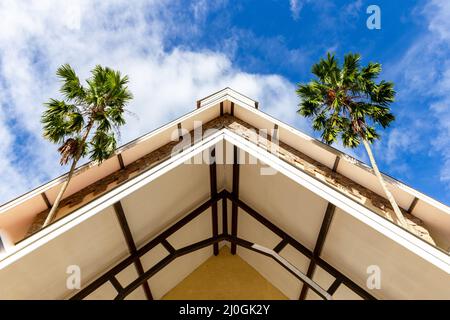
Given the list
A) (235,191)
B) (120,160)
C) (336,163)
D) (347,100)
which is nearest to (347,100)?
(347,100)

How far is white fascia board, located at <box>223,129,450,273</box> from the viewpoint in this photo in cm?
406

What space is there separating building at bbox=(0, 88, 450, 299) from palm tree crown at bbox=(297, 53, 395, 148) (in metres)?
1.03

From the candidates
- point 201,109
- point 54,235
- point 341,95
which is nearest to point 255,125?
point 201,109

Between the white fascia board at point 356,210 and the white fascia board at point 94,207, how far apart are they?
97 cm

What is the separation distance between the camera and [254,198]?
8.04 meters

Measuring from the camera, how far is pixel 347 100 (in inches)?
367

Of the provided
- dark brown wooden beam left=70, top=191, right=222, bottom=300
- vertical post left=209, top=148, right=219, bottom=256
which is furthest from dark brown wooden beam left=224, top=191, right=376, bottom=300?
dark brown wooden beam left=70, top=191, right=222, bottom=300

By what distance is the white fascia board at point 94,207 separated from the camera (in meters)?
4.16

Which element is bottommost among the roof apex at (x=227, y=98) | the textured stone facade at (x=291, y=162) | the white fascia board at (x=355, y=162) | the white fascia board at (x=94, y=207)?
the textured stone facade at (x=291, y=162)

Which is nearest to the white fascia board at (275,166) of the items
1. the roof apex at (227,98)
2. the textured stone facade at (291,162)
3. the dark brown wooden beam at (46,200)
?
the textured stone facade at (291,162)

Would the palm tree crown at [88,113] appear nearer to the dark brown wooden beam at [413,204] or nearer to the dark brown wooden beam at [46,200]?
the dark brown wooden beam at [46,200]

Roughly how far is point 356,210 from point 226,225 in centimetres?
517

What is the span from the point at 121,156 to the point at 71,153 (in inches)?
60.6

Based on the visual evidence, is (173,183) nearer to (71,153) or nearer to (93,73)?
(71,153)
